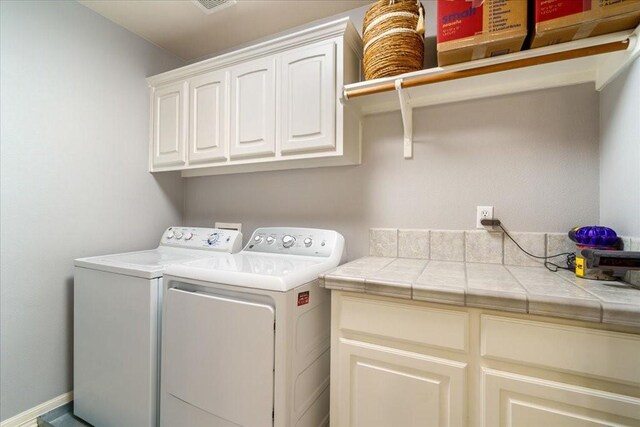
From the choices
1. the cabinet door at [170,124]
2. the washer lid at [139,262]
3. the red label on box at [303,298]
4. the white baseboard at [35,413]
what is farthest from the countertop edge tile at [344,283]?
the white baseboard at [35,413]

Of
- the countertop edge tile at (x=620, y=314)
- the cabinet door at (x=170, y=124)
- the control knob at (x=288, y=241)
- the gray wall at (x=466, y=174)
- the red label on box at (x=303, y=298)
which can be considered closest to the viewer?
the countertop edge tile at (x=620, y=314)

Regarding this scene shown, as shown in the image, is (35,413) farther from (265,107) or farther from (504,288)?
(504,288)

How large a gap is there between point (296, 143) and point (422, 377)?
3.95 feet

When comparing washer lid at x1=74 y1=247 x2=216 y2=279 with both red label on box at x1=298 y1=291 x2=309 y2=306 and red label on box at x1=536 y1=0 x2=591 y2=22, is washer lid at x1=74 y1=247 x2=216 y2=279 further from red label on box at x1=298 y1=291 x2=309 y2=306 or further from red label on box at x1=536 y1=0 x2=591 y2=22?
red label on box at x1=536 y1=0 x2=591 y2=22

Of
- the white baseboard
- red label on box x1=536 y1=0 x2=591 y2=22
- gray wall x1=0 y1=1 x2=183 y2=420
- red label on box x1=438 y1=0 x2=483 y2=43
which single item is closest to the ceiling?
gray wall x1=0 y1=1 x2=183 y2=420

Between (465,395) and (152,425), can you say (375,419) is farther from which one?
(152,425)

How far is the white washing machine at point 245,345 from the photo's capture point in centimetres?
105

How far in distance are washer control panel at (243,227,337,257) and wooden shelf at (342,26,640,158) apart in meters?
0.66

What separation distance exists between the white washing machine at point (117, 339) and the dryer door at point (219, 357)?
91 millimetres

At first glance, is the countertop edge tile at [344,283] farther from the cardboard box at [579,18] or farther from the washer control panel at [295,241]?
the cardboard box at [579,18]

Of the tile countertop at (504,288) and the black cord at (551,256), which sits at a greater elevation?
the black cord at (551,256)

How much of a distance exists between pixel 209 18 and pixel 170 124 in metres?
0.75

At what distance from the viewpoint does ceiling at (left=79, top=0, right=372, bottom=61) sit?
172 cm

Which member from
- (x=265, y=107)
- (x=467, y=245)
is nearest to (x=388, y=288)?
(x=467, y=245)
